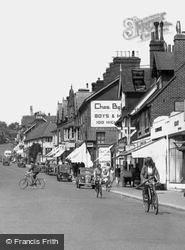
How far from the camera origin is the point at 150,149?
35.8 meters

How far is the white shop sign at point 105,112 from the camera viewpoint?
188 feet

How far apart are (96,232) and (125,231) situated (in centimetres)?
77

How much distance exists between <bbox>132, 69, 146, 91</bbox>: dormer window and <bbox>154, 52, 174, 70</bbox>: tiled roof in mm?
7773

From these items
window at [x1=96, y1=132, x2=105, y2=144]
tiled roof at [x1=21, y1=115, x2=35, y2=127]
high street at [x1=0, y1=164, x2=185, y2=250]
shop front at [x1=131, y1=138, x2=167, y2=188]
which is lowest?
high street at [x1=0, y1=164, x2=185, y2=250]

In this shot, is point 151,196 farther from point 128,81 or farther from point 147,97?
point 128,81

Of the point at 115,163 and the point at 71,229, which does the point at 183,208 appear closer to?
the point at 71,229

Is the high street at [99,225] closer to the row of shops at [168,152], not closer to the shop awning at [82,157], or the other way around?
the row of shops at [168,152]

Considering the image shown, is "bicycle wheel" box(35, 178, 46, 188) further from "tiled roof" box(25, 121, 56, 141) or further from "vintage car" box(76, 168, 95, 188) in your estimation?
"tiled roof" box(25, 121, 56, 141)

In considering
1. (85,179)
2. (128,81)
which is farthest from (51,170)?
(85,179)

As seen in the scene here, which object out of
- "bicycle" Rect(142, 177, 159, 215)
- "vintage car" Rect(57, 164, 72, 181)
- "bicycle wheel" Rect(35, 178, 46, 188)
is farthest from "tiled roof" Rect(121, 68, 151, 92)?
"bicycle" Rect(142, 177, 159, 215)

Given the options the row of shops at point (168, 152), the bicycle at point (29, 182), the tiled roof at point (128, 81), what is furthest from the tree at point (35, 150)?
the row of shops at point (168, 152)

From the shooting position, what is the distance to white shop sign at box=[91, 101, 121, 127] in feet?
188

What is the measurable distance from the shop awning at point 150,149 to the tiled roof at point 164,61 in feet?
24.5

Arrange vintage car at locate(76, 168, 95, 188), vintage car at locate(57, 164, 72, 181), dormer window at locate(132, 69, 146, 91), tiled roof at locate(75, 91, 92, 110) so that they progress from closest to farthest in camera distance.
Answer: vintage car at locate(76, 168, 95, 188)
dormer window at locate(132, 69, 146, 91)
vintage car at locate(57, 164, 72, 181)
tiled roof at locate(75, 91, 92, 110)
